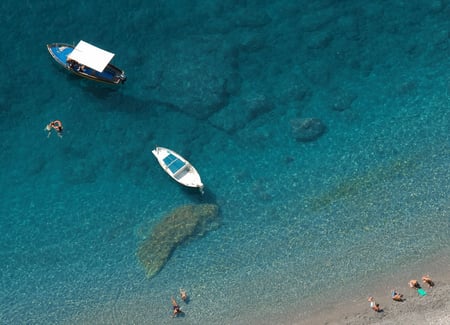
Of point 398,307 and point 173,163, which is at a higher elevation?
point 173,163

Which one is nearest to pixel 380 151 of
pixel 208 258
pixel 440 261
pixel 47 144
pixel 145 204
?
pixel 440 261

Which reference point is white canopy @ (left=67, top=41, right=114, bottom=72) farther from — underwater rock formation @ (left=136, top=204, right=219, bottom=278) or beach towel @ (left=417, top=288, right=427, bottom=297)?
beach towel @ (left=417, top=288, right=427, bottom=297)

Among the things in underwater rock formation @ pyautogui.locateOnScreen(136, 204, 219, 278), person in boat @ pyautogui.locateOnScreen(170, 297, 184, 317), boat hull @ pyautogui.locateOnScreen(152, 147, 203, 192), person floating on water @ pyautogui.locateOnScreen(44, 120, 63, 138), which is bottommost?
person in boat @ pyautogui.locateOnScreen(170, 297, 184, 317)

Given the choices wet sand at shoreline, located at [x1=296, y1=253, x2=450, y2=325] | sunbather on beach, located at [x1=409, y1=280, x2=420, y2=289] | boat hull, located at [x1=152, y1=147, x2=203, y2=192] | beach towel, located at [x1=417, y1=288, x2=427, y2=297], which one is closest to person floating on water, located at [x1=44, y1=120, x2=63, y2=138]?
boat hull, located at [x1=152, y1=147, x2=203, y2=192]

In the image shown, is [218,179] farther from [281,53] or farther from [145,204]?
[281,53]

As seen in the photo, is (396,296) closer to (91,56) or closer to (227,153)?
(227,153)

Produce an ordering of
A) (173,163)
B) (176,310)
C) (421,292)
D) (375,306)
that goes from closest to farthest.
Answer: (375,306), (421,292), (176,310), (173,163)

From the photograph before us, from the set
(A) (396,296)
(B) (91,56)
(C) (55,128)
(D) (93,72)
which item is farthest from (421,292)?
(B) (91,56)
